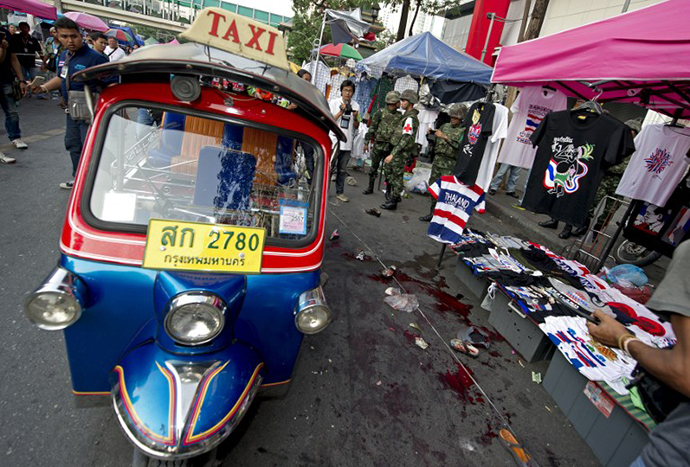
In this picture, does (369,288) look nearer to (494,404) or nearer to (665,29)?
(494,404)

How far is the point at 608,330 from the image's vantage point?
159 cm

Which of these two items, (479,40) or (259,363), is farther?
(479,40)

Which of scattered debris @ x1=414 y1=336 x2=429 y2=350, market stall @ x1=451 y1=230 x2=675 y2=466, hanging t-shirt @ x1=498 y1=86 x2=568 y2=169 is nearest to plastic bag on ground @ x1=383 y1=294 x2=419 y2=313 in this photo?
scattered debris @ x1=414 y1=336 x2=429 y2=350

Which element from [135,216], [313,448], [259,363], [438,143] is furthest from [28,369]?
[438,143]

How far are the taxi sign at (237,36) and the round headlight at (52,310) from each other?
4.46ft

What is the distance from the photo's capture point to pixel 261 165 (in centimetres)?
211

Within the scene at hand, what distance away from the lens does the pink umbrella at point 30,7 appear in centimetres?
1032

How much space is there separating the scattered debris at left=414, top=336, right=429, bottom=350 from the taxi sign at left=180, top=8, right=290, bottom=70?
276cm

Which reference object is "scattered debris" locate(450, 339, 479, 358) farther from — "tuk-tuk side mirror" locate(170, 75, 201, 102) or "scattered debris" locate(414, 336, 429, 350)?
"tuk-tuk side mirror" locate(170, 75, 201, 102)

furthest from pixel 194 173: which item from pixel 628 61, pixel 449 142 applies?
pixel 449 142

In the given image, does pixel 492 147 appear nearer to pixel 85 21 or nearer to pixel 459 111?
pixel 459 111

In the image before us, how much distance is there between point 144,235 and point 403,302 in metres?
2.97

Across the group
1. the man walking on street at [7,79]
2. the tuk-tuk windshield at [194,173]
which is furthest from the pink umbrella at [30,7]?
the tuk-tuk windshield at [194,173]

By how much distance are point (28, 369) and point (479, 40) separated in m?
22.7
